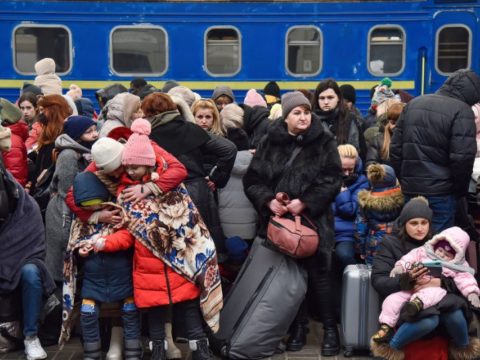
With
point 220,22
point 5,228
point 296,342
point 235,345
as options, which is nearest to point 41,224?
point 5,228

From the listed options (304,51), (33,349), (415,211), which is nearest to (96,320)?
(33,349)

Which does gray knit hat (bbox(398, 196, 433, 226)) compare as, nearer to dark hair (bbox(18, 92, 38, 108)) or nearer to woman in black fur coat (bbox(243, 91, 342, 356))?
woman in black fur coat (bbox(243, 91, 342, 356))

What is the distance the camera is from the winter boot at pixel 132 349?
612cm

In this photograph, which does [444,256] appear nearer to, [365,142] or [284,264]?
[284,264]

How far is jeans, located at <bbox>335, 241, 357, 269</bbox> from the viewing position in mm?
7027

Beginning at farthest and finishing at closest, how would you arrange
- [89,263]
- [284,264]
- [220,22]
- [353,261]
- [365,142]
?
[220,22] < [365,142] < [353,261] < [284,264] < [89,263]

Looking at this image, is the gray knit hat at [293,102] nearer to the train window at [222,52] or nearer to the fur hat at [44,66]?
the fur hat at [44,66]

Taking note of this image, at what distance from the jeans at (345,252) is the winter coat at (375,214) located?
17 cm

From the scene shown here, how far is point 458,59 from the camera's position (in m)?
14.1

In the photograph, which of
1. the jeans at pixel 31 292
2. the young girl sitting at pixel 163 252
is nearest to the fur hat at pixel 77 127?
the young girl sitting at pixel 163 252

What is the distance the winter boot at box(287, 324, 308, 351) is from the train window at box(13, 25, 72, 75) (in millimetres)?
8205

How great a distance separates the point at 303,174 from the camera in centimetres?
644

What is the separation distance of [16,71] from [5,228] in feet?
25.9

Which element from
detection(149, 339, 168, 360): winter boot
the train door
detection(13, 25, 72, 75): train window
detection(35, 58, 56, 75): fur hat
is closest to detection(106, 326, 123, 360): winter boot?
detection(149, 339, 168, 360): winter boot
